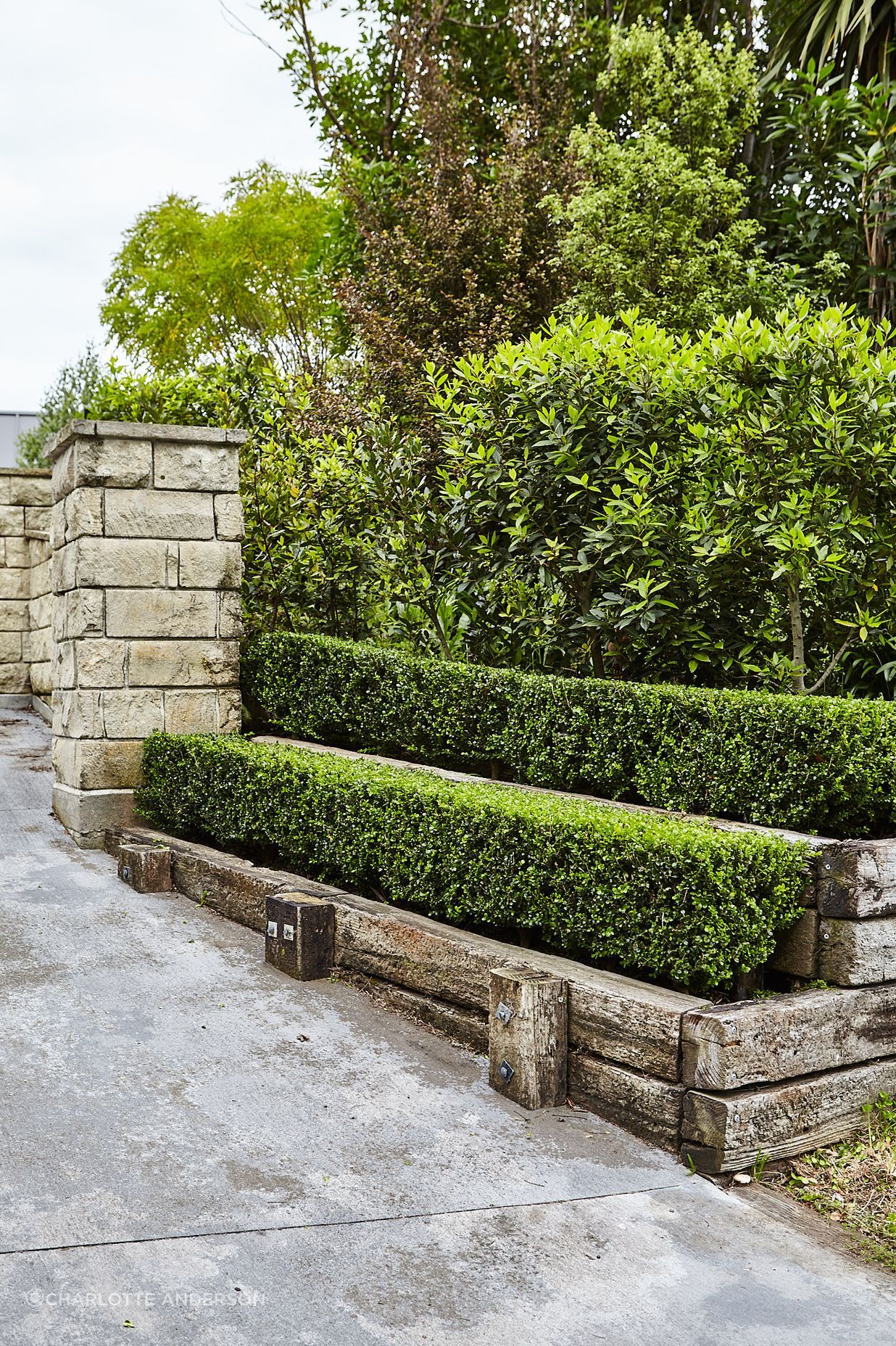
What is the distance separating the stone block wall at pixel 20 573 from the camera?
434 inches

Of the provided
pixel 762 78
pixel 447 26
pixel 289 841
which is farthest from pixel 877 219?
pixel 289 841

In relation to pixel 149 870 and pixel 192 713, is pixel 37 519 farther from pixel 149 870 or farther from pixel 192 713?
pixel 149 870

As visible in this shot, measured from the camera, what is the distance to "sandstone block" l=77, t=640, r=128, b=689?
6547mm

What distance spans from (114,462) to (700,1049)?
486 cm

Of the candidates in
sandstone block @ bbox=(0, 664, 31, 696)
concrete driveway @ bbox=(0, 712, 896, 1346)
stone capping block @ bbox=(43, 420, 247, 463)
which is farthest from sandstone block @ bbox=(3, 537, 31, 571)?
concrete driveway @ bbox=(0, 712, 896, 1346)

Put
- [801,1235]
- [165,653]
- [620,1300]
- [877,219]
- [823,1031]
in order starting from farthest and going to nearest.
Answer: [877,219]
[165,653]
[823,1031]
[801,1235]
[620,1300]

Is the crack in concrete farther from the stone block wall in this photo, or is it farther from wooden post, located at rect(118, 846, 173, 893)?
the stone block wall

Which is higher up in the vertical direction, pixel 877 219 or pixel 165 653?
pixel 877 219

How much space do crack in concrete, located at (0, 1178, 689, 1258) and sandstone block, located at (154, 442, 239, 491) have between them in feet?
15.7

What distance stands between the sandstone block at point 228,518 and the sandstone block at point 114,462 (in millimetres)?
454

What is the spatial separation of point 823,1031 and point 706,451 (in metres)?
3.07

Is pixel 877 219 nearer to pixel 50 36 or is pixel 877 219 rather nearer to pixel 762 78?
pixel 762 78

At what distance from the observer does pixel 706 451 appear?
18.4 ft

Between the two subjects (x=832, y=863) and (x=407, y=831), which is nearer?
(x=832, y=863)
